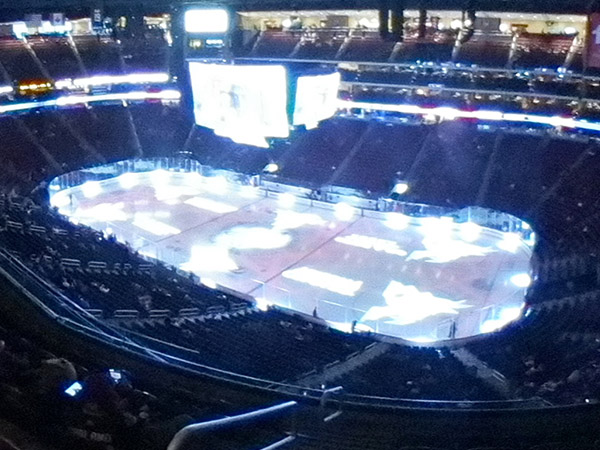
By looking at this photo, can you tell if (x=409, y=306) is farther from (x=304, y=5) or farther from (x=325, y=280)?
(x=304, y=5)

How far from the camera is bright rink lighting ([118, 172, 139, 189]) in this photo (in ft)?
121

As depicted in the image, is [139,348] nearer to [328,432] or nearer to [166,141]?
[328,432]

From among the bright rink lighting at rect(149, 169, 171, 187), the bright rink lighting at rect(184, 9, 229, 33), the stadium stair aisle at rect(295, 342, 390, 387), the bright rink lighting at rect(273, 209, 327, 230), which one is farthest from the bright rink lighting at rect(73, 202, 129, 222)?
the stadium stair aisle at rect(295, 342, 390, 387)

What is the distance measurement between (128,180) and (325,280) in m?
18.1

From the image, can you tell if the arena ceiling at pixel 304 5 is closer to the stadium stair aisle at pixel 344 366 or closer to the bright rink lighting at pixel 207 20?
the bright rink lighting at pixel 207 20

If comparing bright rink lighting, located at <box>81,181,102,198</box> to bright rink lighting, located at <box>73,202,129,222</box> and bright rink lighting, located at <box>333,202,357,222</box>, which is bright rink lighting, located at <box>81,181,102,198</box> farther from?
bright rink lighting, located at <box>333,202,357,222</box>

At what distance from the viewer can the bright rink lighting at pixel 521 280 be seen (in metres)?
23.4

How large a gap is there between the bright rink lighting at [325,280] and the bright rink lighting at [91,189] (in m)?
14.4

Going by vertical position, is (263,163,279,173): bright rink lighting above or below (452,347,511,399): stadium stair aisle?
below

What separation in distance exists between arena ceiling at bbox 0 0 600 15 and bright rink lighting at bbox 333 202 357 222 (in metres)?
9.16

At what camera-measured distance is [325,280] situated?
76.9 ft

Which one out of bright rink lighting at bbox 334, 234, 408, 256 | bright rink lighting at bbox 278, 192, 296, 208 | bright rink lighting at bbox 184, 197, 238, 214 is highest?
bright rink lighting at bbox 184, 197, 238, 214

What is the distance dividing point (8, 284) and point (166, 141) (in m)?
33.5

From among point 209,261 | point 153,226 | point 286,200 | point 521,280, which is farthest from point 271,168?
point 521,280
